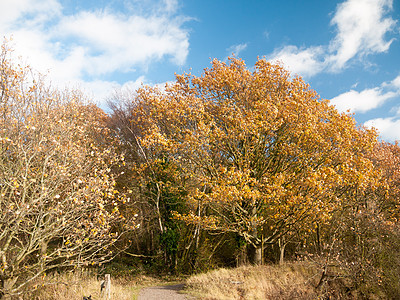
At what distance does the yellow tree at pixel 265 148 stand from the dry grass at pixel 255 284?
1781 millimetres

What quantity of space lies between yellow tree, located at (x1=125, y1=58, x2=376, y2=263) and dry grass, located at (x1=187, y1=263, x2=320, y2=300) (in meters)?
1.78

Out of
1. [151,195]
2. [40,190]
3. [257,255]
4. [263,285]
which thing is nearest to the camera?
[40,190]

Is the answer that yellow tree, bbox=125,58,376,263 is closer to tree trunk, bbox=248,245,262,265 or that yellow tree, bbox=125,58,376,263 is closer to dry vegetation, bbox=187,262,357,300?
tree trunk, bbox=248,245,262,265

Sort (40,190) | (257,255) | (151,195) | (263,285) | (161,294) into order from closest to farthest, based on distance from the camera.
Answer: (40,190) < (161,294) < (263,285) < (257,255) < (151,195)

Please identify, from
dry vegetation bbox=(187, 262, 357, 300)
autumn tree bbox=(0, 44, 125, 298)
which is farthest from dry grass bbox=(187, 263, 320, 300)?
autumn tree bbox=(0, 44, 125, 298)

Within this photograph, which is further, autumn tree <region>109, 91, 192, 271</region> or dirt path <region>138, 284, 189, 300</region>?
autumn tree <region>109, 91, 192, 271</region>

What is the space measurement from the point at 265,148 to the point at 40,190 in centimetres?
1073

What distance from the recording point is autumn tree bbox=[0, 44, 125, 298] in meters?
8.90

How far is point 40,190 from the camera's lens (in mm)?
10703

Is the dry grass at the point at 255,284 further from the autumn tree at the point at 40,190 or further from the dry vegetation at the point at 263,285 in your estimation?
the autumn tree at the point at 40,190

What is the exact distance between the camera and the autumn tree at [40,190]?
8898 mm

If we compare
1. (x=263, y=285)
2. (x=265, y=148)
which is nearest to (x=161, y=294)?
(x=263, y=285)

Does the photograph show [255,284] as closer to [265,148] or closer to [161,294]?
[161,294]

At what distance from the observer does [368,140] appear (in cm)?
1388
